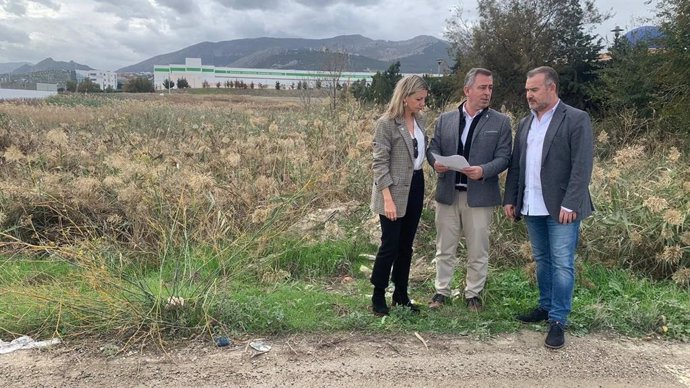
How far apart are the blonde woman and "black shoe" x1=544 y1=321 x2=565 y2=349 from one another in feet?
4.20

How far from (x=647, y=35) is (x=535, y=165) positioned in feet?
60.2

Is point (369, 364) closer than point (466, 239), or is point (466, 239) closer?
point (369, 364)

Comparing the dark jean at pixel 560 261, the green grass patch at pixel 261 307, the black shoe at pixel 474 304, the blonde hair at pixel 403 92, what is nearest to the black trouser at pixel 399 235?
the green grass patch at pixel 261 307

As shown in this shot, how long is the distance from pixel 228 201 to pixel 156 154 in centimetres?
173

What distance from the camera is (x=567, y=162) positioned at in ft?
12.3

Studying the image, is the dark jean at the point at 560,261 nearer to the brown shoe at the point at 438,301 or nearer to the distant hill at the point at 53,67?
the brown shoe at the point at 438,301

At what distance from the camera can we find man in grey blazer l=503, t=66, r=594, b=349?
366cm

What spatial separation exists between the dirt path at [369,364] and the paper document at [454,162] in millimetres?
1318

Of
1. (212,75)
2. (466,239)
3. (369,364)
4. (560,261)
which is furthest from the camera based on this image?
(212,75)

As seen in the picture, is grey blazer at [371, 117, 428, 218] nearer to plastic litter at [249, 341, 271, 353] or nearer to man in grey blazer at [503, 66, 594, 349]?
man in grey blazer at [503, 66, 594, 349]

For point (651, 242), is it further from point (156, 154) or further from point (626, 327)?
point (156, 154)

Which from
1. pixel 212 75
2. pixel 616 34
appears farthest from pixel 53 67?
pixel 616 34

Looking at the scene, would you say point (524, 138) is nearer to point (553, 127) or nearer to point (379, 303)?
A: point (553, 127)

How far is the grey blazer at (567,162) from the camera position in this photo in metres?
3.64
